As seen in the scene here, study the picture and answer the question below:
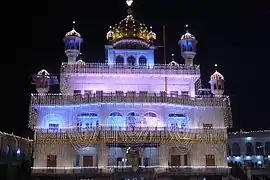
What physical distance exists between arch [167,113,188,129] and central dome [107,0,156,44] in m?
10.5

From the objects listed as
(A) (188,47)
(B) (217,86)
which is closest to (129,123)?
(B) (217,86)

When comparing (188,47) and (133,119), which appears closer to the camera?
(133,119)

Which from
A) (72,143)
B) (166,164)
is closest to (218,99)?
(166,164)

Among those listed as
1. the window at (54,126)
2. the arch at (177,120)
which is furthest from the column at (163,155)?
Result: the window at (54,126)

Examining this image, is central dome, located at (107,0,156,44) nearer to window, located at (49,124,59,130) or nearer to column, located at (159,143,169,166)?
window, located at (49,124,59,130)

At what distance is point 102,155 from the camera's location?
38719 millimetres

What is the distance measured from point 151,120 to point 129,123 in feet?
7.76

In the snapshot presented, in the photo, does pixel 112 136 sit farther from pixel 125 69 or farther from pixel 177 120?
pixel 125 69

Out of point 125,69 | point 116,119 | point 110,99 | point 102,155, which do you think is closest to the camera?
point 102,155

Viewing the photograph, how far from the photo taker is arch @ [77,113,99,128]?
40.6m

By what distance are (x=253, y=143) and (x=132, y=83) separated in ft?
108

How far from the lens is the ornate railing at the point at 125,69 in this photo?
4216cm

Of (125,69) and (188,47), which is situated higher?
(188,47)

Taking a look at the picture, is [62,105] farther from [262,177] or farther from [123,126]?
[262,177]
